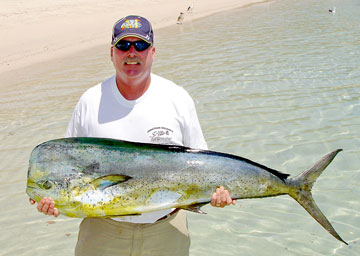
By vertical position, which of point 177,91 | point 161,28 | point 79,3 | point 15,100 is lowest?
point 177,91

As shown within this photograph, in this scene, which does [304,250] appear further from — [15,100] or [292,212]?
[15,100]

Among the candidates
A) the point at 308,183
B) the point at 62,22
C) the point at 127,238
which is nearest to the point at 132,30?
the point at 127,238

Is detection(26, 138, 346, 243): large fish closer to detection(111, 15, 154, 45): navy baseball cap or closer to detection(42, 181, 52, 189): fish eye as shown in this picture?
detection(42, 181, 52, 189): fish eye

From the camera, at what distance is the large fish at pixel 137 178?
7.63ft

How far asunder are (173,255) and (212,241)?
1544mm

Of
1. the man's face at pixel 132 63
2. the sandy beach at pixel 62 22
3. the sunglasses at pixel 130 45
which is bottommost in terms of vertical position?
the man's face at pixel 132 63

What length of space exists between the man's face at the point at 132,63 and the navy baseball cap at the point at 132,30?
0.03 m

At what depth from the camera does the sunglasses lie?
2686 millimetres

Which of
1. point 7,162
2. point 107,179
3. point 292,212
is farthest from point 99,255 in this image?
point 7,162

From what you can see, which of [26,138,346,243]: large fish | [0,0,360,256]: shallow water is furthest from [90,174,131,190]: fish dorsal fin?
[0,0,360,256]: shallow water

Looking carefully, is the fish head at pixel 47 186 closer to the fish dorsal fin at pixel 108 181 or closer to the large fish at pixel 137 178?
the large fish at pixel 137 178

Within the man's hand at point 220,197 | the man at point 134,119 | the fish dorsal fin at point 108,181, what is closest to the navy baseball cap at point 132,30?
the man at point 134,119

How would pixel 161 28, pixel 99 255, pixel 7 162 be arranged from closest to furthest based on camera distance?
pixel 99 255, pixel 7 162, pixel 161 28

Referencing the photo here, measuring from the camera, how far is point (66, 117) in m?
7.85
